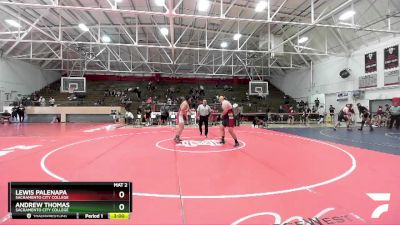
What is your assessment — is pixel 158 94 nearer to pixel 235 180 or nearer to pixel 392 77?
pixel 392 77

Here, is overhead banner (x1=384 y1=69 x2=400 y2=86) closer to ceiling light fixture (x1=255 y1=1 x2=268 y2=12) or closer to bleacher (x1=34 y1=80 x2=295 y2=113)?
bleacher (x1=34 y1=80 x2=295 y2=113)

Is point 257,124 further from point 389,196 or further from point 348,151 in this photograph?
point 389,196

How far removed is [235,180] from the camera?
4.48 metres

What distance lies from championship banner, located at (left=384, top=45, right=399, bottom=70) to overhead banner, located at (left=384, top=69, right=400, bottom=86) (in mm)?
373

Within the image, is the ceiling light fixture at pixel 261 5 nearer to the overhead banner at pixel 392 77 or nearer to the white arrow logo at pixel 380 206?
the overhead banner at pixel 392 77

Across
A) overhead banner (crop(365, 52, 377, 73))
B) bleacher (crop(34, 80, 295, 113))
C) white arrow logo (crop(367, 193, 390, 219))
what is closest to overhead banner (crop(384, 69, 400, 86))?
overhead banner (crop(365, 52, 377, 73))

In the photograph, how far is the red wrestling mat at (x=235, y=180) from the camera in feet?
10.0

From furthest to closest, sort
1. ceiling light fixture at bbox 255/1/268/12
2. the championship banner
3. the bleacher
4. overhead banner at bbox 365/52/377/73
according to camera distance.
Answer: the bleacher < overhead banner at bbox 365/52/377/73 < the championship banner < ceiling light fixture at bbox 255/1/268/12

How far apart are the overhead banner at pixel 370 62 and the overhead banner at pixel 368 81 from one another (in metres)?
0.41

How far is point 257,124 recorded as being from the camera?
746 inches

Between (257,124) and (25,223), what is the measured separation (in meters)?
17.4
